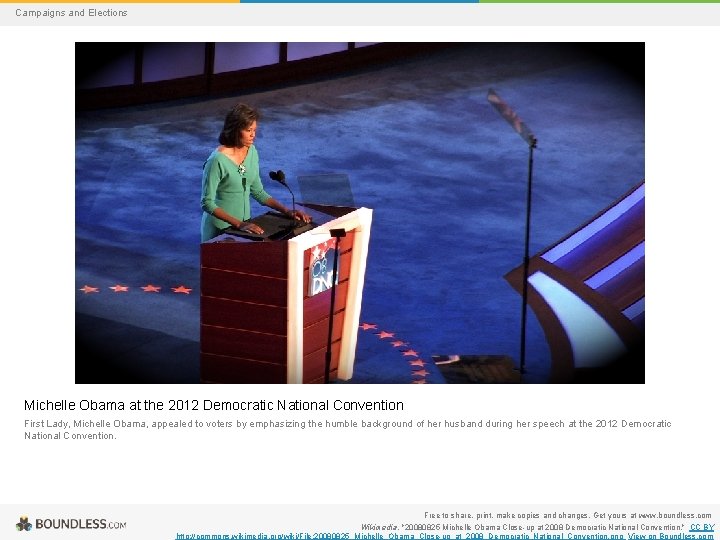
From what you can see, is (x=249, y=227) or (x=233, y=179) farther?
(x=233, y=179)

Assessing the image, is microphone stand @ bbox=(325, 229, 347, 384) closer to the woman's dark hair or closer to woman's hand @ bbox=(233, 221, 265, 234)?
woman's hand @ bbox=(233, 221, 265, 234)

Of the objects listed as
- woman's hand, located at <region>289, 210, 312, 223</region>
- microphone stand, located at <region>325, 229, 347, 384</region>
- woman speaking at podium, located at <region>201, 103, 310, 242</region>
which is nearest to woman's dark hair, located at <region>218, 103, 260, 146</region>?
woman speaking at podium, located at <region>201, 103, 310, 242</region>

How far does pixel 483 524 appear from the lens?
6.29 metres

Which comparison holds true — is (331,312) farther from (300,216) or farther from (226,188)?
(226,188)

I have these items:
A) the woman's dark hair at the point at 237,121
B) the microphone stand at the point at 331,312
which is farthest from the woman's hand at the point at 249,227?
the woman's dark hair at the point at 237,121

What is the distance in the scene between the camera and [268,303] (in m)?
6.51

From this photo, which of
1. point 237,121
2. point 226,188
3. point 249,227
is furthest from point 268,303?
point 237,121

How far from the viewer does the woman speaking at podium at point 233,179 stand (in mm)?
6664

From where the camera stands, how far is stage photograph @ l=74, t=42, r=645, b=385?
6645 millimetres

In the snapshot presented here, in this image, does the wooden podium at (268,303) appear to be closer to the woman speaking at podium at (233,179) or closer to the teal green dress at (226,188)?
the woman speaking at podium at (233,179)

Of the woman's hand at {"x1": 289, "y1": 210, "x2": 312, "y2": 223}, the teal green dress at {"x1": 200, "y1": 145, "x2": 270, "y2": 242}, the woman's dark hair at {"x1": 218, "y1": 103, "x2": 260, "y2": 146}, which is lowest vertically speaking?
the woman's hand at {"x1": 289, "y1": 210, "x2": 312, "y2": 223}

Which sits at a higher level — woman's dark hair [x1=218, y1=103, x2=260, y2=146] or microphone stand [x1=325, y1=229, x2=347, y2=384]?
woman's dark hair [x1=218, y1=103, x2=260, y2=146]

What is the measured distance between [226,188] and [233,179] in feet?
0.18

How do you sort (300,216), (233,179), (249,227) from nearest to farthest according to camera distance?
(249,227), (300,216), (233,179)
